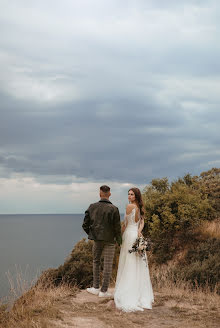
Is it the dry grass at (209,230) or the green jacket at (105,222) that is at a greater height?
the green jacket at (105,222)

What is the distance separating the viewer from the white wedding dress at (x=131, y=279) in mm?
8727

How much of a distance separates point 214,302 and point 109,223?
3.44 meters

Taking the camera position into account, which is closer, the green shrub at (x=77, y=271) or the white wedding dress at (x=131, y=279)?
the white wedding dress at (x=131, y=279)

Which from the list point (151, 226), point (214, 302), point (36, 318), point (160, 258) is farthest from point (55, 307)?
point (151, 226)

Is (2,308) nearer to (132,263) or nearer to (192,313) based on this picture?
(132,263)

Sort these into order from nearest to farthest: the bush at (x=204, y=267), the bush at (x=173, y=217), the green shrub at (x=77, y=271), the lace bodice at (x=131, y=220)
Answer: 1. the lace bodice at (x=131, y=220)
2. the bush at (x=204, y=267)
3. the green shrub at (x=77, y=271)
4. the bush at (x=173, y=217)

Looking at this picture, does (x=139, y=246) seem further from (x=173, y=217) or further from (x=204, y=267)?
(x=173, y=217)

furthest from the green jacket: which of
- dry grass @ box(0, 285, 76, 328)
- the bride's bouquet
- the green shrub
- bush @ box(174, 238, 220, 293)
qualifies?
the green shrub

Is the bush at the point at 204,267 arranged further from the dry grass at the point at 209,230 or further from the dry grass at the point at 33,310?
the dry grass at the point at 33,310

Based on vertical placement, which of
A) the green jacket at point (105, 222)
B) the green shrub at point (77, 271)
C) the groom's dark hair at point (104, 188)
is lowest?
the green shrub at point (77, 271)

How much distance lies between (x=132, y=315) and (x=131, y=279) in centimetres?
80

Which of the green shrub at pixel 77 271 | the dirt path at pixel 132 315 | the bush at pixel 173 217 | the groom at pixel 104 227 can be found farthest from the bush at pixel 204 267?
the groom at pixel 104 227

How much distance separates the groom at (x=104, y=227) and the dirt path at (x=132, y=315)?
2.75 ft

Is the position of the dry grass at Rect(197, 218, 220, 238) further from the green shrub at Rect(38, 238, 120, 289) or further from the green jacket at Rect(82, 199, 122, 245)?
the green jacket at Rect(82, 199, 122, 245)
